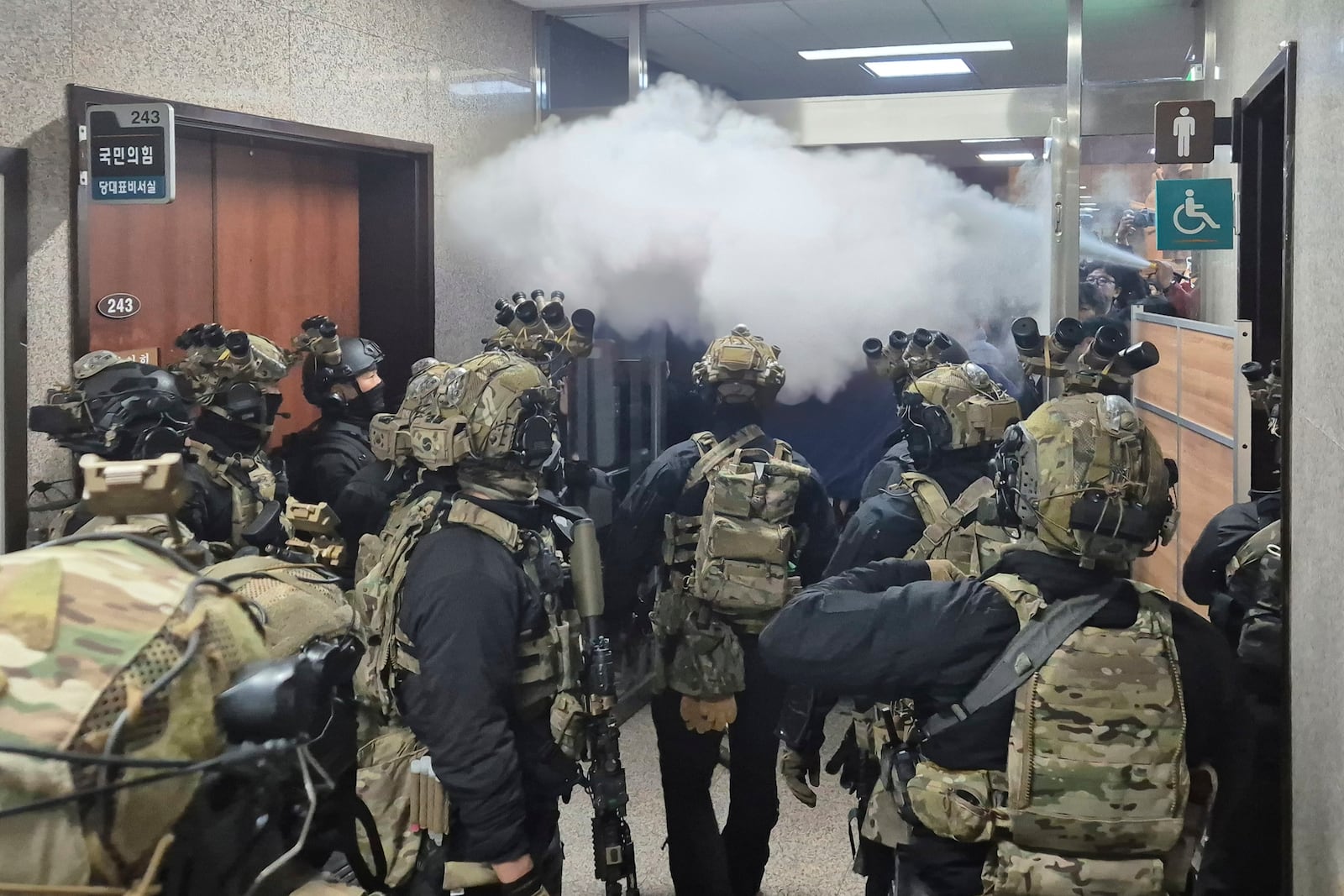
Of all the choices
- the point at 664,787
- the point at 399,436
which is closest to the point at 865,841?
the point at 664,787

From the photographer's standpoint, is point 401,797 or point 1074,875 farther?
point 401,797

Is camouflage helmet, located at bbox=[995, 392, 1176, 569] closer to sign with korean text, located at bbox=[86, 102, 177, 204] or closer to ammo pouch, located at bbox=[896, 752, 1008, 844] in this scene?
ammo pouch, located at bbox=[896, 752, 1008, 844]

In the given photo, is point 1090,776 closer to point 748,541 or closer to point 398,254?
point 748,541

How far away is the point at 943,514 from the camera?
3.64 metres

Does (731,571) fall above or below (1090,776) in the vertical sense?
above

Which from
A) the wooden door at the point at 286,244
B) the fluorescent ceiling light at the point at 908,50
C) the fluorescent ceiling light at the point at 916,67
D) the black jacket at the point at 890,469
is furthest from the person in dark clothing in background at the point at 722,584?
the fluorescent ceiling light at the point at 916,67

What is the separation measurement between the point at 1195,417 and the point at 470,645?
3292mm

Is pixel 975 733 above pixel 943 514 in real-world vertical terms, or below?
below

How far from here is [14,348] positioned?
3584mm

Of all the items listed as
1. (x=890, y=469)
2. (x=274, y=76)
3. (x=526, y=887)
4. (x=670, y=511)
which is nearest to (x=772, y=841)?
(x=670, y=511)

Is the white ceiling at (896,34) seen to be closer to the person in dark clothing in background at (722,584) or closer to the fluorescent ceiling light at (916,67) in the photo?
the fluorescent ceiling light at (916,67)

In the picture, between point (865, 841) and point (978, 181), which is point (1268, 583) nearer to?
point (865, 841)

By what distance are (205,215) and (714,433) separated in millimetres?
2256

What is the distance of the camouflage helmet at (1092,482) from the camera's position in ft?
7.59
